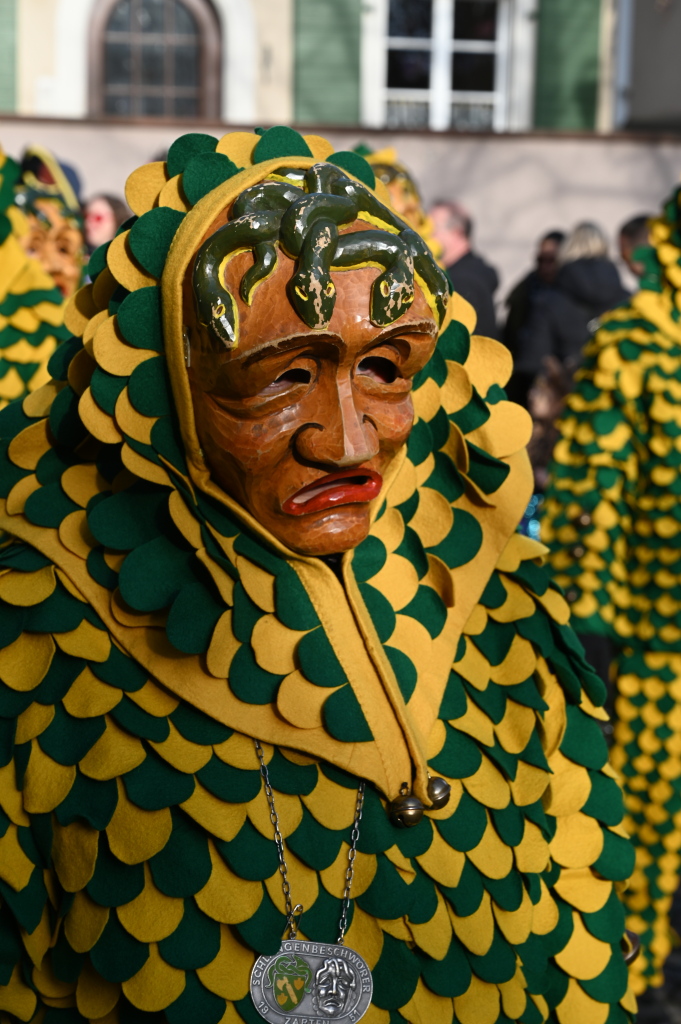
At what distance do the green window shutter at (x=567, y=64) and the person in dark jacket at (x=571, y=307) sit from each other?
4.66 m

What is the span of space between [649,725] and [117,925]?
194 cm

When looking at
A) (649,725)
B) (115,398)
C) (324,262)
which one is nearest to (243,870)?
(115,398)

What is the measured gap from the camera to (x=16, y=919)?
1.28m

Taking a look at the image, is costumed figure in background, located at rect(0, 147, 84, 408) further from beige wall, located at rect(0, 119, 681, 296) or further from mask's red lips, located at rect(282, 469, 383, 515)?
beige wall, located at rect(0, 119, 681, 296)

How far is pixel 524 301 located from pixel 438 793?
4449mm

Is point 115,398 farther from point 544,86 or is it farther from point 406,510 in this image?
point 544,86

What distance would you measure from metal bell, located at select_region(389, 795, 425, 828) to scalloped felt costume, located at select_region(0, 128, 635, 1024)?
0.7 inches

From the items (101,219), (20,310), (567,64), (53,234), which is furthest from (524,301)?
(567,64)

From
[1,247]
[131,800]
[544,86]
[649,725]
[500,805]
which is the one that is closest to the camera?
[131,800]

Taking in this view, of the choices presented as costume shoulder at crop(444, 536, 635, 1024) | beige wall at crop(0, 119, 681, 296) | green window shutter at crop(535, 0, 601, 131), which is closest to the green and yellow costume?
costume shoulder at crop(444, 536, 635, 1024)

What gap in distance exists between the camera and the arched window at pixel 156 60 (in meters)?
9.43

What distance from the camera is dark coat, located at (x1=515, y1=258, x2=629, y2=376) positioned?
5129 millimetres

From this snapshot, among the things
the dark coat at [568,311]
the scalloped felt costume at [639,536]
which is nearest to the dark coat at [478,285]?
the dark coat at [568,311]

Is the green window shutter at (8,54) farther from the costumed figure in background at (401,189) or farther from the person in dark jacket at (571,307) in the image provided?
the costumed figure in background at (401,189)
